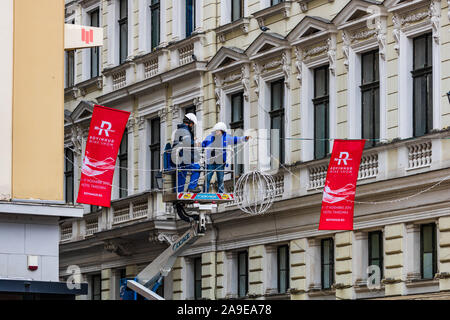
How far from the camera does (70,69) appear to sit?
4531 cm

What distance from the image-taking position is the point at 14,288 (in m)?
22.1

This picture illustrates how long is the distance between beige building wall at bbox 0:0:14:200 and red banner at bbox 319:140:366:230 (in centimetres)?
725

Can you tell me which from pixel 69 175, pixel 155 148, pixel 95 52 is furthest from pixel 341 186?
pixel 69 175

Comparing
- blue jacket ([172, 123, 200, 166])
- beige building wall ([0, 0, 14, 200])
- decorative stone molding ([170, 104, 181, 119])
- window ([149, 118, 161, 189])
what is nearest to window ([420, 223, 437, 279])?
blue jacket ([172, 123, 200, 166])

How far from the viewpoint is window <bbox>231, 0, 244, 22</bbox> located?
119ft

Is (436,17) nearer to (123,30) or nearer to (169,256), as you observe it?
(169,256)

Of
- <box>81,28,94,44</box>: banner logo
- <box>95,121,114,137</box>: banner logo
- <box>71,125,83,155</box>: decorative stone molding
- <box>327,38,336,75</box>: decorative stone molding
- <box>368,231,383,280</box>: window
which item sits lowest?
<box>368,231,383,280</box>: window

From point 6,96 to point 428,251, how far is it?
34.1 ft

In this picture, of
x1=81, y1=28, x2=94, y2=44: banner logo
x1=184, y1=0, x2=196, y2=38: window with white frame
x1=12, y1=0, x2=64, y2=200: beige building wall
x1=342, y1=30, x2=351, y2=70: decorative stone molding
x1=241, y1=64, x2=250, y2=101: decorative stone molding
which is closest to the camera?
x1=12, y1=0, x2=64, y2=200: beige building wall

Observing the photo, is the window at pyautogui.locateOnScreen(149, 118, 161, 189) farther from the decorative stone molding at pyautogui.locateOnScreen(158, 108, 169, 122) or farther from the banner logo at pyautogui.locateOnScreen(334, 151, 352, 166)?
the banner logo at pyautogui.locateOnScreen(334, 151, 352, 166)

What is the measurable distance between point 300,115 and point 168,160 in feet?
23.0

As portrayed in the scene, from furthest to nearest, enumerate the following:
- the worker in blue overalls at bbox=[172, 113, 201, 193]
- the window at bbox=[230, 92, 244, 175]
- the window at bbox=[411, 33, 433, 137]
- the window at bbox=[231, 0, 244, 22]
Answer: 1. the window at bbox=[231, 0, 244, 22]
2. the window at bbox=[230, 92, 244, 175]
3. the window at bbox=[411, 33, 433, 137]
4. the worker in blue overalls at bbox=[172, 113, 201, 193]

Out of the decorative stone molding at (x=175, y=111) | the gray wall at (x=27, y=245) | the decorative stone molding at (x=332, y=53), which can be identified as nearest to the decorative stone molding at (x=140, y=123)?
the decorative stone molding at (x=175, y=111)
